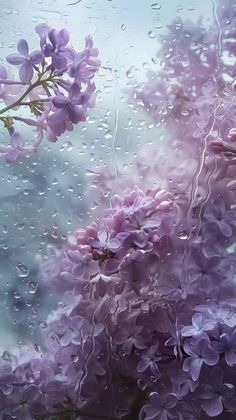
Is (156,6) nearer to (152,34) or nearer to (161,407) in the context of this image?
(152,34)

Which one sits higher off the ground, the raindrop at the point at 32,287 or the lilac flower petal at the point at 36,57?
the lilac flower petal at the point at 36,57

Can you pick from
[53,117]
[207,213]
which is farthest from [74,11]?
[207,213]

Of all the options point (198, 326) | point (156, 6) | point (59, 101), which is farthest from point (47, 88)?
point (198, 326)

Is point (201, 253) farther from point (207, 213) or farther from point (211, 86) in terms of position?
point (211, 86)

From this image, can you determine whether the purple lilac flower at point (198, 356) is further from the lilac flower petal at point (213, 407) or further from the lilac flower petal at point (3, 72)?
the lilac flower petal at point (3, 72)

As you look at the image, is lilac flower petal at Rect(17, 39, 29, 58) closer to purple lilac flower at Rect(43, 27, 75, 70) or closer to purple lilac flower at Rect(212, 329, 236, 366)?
purple lilac flower at Rect(43, 27, 75, 70)

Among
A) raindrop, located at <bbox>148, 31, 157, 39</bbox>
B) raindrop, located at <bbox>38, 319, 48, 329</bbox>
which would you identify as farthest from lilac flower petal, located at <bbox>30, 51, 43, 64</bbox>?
raindrop, located at <bbox>38, 319, 48, 329</bbox>

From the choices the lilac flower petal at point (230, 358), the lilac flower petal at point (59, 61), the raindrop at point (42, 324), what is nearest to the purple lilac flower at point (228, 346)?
the lilac flower petal at point (230, 358)
